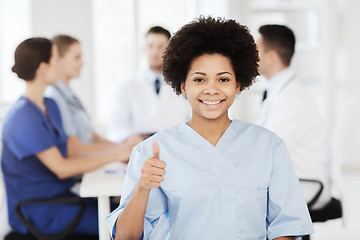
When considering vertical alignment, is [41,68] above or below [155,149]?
above

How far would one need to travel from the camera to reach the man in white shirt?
3.54 metres

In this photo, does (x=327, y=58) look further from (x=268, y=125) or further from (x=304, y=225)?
(x=304, y=225)

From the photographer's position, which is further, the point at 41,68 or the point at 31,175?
the point at 41,68

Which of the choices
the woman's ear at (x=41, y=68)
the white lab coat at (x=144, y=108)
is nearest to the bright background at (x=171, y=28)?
the white lab coat at (x=144, y=108)

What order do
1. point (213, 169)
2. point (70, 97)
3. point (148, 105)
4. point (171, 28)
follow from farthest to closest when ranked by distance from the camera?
point (171, 28)
point (148, 105)
point (70, 97)
point (213, 169)

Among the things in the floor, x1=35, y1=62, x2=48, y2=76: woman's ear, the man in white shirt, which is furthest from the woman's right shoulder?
the floor

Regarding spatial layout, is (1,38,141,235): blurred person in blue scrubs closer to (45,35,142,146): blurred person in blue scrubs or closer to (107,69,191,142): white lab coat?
(45,35,142,146): blurred person in blue scrubs

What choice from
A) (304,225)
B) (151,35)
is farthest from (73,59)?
(304,225)

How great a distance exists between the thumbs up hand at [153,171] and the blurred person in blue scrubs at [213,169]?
0.19ft

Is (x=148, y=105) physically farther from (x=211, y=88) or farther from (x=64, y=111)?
(x=211, y=88)

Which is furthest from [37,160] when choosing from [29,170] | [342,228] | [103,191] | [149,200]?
[342,228]

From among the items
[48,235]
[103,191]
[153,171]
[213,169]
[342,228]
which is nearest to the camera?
[153,171]

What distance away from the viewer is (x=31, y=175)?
2104 millimetres

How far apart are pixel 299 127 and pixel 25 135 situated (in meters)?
1.22
